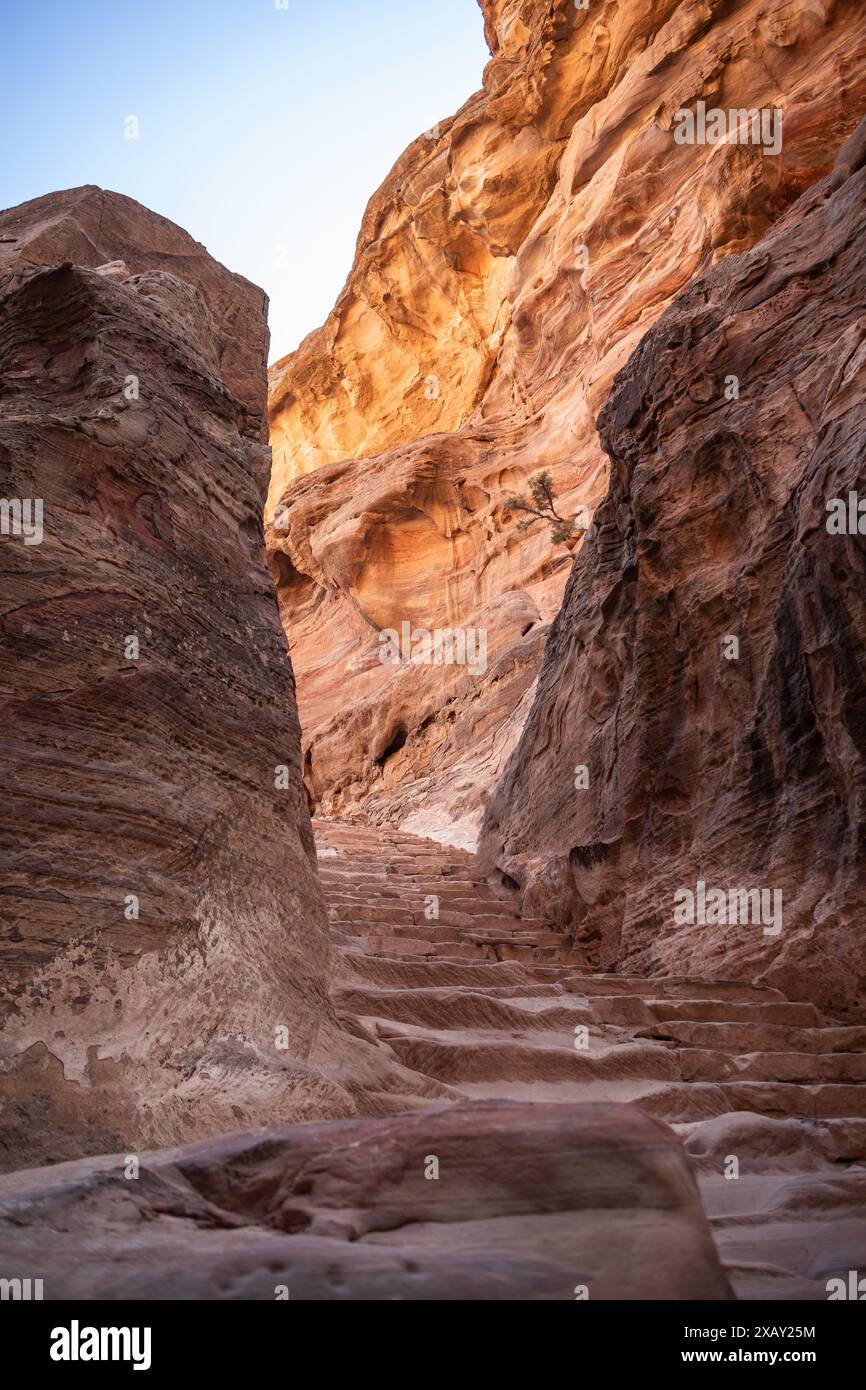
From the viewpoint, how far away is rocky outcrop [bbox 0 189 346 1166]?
299cm

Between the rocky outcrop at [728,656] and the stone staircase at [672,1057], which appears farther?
the rocky outcrop at [728,656]

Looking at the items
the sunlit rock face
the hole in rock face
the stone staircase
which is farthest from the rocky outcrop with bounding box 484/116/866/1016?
the hole in rock face

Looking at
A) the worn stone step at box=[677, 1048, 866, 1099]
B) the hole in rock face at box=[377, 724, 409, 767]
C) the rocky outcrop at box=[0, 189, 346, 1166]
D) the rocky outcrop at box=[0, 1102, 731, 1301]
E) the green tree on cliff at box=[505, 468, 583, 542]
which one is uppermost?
the green tree on cliff at box=[505, 468, 583, 542]

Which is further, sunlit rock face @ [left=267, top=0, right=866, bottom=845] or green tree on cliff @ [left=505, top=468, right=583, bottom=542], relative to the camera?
green tree on cliff @ [left=505, top=468, right=583, bottom=542]

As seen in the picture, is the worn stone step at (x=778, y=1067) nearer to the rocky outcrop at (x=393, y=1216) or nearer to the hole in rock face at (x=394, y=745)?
the rocky outcrop at (x=393, y=1216)

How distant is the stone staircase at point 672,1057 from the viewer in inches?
116

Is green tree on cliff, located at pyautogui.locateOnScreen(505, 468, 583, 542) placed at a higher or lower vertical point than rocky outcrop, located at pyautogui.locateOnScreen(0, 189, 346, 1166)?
higher

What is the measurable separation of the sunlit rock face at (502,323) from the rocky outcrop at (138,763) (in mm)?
8797

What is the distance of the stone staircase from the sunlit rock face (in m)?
7.14

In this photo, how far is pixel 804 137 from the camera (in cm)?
1634

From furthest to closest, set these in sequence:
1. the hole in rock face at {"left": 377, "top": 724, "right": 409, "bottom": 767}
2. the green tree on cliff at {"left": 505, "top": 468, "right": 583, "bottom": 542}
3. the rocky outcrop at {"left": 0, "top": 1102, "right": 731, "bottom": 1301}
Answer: the green tree on cliff at {"left": 505, "top": 468, "right": 583, "bottom": 542}
the hole in rock face at {"left": 377, "top": 724, "right": 409, "bottom": 767}
the rocky outcrop at {"left": 0, "top": 1102, "right": 731, "bottom": 1301}

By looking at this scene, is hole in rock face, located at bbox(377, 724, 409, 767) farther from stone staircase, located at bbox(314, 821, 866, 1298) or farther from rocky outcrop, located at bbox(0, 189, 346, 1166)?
rocky outcrop, located at bbox(0, 189, 346, 1166)

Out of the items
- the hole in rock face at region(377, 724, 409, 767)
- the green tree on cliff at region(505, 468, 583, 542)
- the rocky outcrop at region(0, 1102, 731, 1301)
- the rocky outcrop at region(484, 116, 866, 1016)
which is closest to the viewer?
the rocky outcrop at region(0, 1102, 731, 1301)

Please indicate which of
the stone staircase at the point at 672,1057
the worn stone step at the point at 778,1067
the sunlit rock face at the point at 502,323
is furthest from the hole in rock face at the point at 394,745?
the worn stone step at the point at 778,1067
